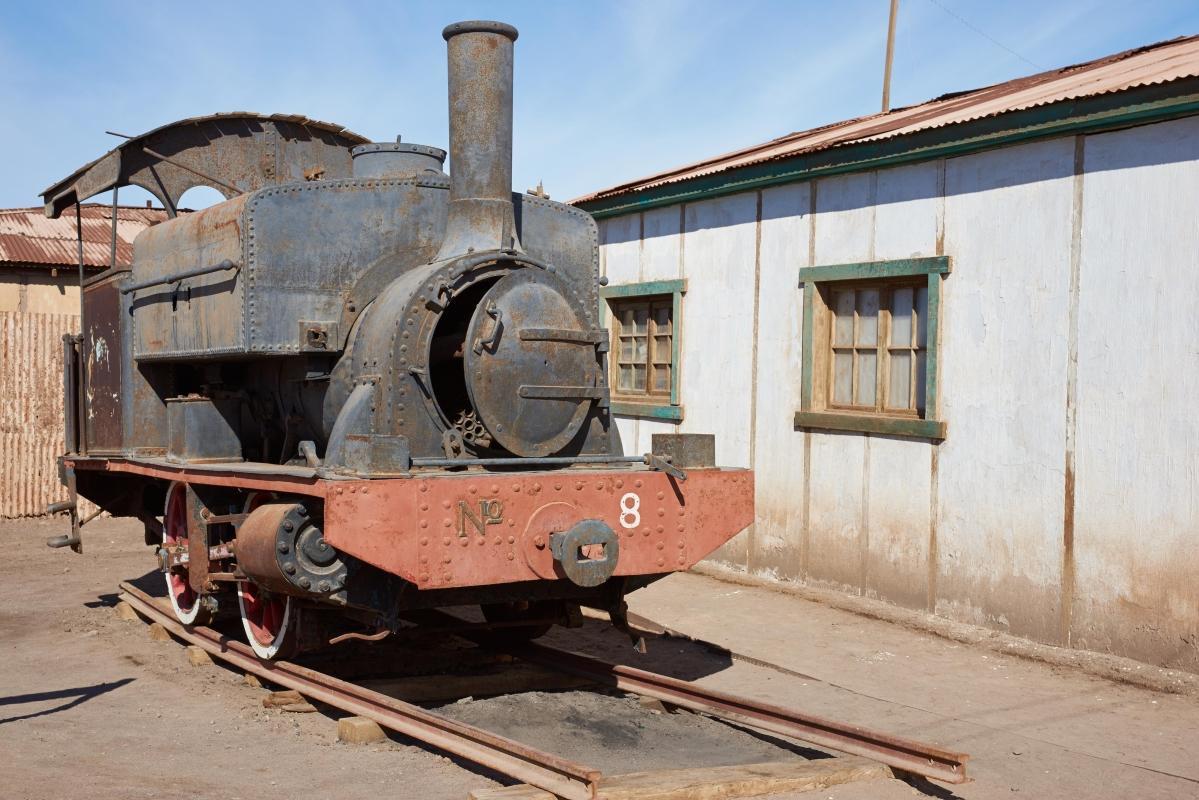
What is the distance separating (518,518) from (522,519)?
21mm

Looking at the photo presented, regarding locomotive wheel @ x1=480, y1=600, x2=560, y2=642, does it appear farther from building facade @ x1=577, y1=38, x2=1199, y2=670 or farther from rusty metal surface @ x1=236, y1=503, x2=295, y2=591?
building facade @ x1=577, y1=38, x2=1199, y2=670

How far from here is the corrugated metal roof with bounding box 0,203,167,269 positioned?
58.4ft

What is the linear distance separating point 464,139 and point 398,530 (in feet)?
7.46

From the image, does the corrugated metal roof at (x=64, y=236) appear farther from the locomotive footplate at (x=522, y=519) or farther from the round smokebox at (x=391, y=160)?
the locomotive footplate at (x=522, y=519)

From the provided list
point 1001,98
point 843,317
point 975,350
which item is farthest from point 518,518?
point 1001,98

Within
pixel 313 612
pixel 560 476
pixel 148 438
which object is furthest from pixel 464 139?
pixel 148 438

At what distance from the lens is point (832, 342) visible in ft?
30.1

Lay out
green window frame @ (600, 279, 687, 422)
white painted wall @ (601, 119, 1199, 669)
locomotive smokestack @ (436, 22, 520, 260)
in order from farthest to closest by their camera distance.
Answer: green window frame @ (600, 279, 687, 422)
white painted wall @ (601, 119, 1199, 669)
locomotive smokestack @ (436, 22, 520, 260)

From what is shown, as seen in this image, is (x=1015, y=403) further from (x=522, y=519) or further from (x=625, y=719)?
(x=522, y=519)

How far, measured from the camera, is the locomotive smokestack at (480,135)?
6078mm

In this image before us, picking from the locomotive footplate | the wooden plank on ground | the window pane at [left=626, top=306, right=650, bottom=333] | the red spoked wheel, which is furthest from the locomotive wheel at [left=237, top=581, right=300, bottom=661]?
the window pane at [left=626, top=306, right=650, bottom=333]

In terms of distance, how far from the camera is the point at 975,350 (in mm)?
7871

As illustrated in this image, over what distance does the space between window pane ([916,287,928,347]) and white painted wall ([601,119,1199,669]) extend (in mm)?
306

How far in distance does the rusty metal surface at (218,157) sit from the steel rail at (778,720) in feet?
12.7
